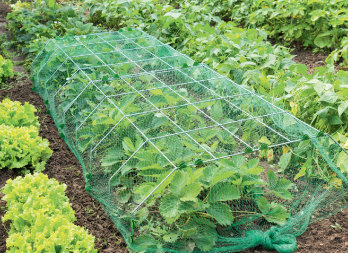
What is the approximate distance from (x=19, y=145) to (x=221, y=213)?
7.84ft

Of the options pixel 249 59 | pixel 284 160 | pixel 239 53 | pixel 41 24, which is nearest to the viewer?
pixel 284 160

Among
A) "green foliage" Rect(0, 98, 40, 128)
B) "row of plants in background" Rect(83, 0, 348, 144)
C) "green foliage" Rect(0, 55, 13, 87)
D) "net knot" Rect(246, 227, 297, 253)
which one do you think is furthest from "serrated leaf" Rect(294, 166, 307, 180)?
"green foliage" Rect(0, 55, 13, 87)

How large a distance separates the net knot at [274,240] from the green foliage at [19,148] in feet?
7.99

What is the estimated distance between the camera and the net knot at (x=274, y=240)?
3.36 meters

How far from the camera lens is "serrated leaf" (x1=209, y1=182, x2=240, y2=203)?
131 inches

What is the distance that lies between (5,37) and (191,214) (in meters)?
6.89

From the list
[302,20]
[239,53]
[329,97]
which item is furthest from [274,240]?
[302,20]

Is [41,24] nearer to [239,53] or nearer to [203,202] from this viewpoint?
[239,53]

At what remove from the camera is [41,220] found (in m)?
3.20

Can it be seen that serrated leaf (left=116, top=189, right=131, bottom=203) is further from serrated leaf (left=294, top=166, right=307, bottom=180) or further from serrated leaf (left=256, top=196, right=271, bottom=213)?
serrated leaf (left=294, top=166, right=307, bottom=180)

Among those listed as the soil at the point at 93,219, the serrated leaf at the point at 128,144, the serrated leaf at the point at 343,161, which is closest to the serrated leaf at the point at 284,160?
the serrated leaf at the point at 343,161

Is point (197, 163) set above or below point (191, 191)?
above

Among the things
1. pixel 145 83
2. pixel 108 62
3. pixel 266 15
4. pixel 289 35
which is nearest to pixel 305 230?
pixel 145 83

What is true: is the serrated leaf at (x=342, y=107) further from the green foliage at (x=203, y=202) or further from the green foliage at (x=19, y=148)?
the green foliage at (x=19, y=148)
